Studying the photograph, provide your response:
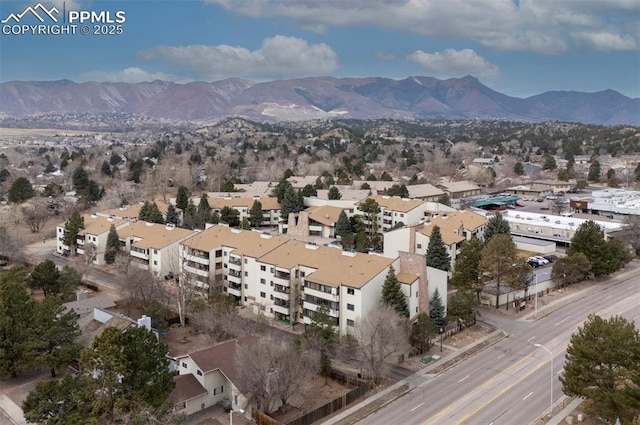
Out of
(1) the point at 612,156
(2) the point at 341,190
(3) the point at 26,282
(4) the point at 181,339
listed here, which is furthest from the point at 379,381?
(1) the point at 612,156

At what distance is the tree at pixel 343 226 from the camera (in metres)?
64.7

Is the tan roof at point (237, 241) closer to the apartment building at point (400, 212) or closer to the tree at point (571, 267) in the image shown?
the apartment building at point (400, 212)

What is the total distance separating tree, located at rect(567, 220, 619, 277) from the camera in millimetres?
50219

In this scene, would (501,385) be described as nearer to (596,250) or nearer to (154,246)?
(596,250)

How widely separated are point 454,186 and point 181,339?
241 feet

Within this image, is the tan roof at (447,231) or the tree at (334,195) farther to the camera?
the tree at (334,195)

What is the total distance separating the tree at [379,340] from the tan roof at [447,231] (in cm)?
2153

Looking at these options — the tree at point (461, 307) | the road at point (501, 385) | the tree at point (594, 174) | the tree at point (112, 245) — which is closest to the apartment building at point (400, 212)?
the road at point (501, 385)

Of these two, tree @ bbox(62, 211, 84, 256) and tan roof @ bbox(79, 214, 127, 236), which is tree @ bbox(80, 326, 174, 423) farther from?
tree @ bbox(62, 211, 84, 256)

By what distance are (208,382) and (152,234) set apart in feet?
92.0

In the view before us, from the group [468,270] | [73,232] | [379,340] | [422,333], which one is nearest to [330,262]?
[422,333]

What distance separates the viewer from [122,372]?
23.8 meters

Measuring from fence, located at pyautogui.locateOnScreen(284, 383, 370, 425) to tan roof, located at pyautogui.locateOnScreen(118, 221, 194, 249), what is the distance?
2719 cm

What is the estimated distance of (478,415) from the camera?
91.8 feet
